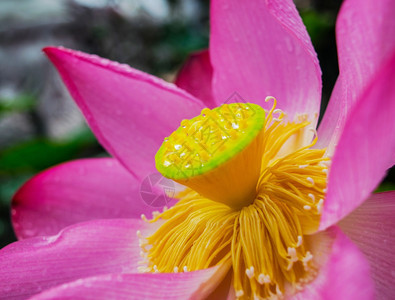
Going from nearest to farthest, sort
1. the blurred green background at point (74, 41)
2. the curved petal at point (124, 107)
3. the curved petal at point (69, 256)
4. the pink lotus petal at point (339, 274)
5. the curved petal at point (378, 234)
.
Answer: the pink lotus petal at point (339, 274) → the curved petal at point (378, 234) → the curved petal at point (69, 256) → the curved petal at point (124, 107) → the blurred green background at point (74, 41)

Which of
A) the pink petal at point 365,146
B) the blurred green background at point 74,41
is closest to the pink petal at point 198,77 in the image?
the pink petal at point 365,146

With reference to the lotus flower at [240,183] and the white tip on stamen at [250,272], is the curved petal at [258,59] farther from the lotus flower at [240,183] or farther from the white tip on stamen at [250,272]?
the white tip on stamen at [250,272]

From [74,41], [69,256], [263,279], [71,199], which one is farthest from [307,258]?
[74,41]

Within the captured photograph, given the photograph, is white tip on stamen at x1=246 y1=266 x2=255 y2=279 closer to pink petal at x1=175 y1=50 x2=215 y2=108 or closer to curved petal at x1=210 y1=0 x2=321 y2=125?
curved petal at x1=210 y1=0 x2=321 y2=125

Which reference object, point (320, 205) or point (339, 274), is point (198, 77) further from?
point (339, 274)

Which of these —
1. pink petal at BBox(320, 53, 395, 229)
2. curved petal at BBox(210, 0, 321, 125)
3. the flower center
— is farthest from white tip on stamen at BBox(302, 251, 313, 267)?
curved petal at BBox(210, 0, 321, 125)
